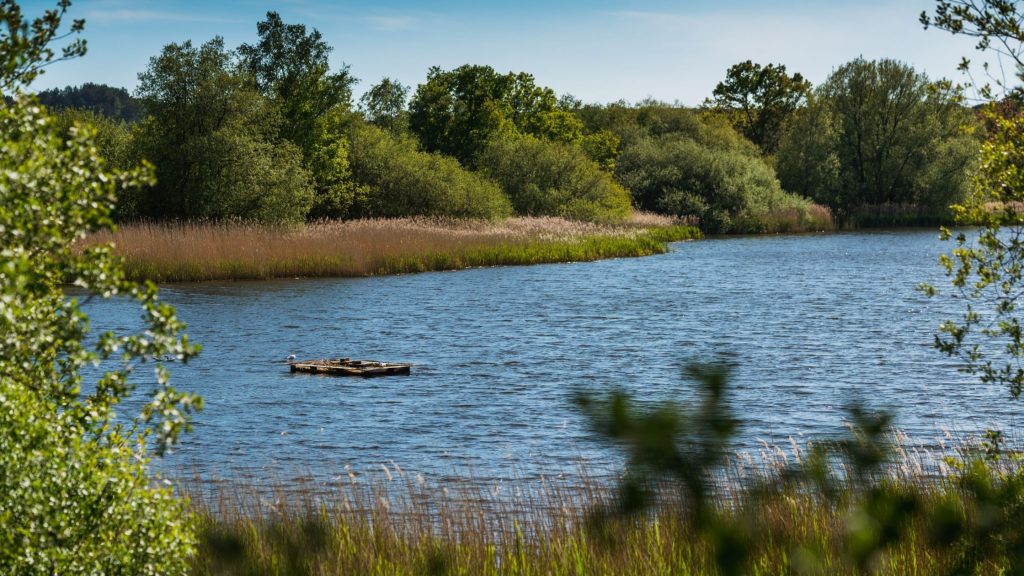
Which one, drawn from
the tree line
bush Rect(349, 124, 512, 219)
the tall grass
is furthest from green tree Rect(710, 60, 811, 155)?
bush Rect(349, 124, 512, 219)

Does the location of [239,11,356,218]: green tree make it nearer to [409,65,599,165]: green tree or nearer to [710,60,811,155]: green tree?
[409,65,599,165]: green tree

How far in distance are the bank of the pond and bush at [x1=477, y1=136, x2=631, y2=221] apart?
869 cm

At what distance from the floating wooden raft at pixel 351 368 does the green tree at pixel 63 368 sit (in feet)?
49.4

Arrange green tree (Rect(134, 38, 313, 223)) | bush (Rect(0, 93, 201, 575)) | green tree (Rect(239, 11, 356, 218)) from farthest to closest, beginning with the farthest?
green tree (Rect(239, 11, 356, 218)) → green tree (Rect(134, 38, 313, 223)) → bush (Rect(0, 93, 201, 575))

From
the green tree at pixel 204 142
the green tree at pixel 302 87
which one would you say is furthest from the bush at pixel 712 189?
the green tree at pixel 204 142

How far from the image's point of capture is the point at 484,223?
57375mm

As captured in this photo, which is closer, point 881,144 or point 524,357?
point 524,357

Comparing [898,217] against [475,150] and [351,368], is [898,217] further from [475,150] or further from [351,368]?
[351,368]

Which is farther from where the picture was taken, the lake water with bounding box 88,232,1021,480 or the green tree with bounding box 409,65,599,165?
the green tree with bounding box 409,65,599,165

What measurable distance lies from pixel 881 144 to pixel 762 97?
45.1 m

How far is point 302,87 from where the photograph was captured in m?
62.2

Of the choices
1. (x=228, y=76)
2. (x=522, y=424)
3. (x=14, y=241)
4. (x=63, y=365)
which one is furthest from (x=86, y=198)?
(x=228, y=76)

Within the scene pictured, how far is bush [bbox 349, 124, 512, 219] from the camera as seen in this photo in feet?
207

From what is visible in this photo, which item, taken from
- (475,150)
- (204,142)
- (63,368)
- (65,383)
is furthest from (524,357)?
(475,150)
